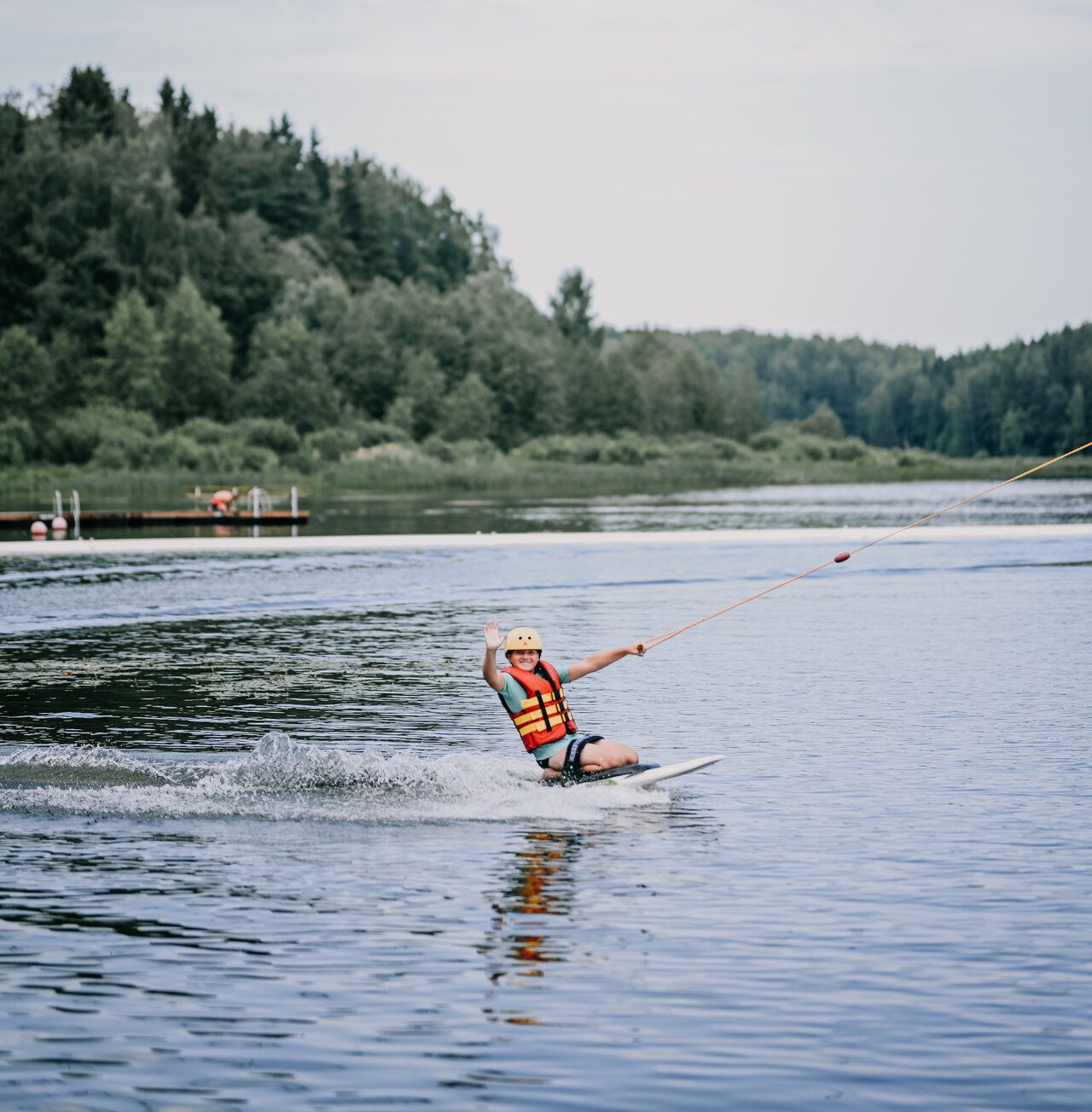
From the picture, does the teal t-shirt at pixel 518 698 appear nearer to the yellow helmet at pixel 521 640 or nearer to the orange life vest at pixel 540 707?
the orange life vest at pixel 540 707

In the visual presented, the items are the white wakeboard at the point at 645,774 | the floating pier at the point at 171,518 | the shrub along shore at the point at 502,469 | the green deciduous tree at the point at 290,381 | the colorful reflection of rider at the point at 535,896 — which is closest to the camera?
the colorful reflection of rider at the point at 535,896

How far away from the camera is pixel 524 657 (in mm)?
14320

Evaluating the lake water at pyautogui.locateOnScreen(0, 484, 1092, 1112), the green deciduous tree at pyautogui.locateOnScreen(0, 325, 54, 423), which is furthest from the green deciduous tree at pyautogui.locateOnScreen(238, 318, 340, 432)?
the lake water at pyautogui.locateOnScreen(0, 484, 1092, 1112)

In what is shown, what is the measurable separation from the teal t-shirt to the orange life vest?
0.8 inches

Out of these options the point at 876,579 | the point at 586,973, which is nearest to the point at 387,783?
the point at 586,973

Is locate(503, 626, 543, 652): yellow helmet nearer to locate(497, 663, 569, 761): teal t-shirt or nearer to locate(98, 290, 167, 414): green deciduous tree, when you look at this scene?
locate(497, 663, 569, 761): teal t-shirt

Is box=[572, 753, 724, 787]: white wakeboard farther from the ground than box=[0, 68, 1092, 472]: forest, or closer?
closer

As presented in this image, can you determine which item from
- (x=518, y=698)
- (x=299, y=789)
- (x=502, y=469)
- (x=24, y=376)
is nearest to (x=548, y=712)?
(x=518, y=698)

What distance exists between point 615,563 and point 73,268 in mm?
103181

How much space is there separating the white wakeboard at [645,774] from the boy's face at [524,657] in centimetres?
98

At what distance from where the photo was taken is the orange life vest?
14.4m

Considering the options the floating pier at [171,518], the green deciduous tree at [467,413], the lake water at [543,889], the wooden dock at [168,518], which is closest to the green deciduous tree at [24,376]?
the green deciduous tree at [467,413]

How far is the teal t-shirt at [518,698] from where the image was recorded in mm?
14312

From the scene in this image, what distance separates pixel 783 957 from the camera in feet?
33.3
